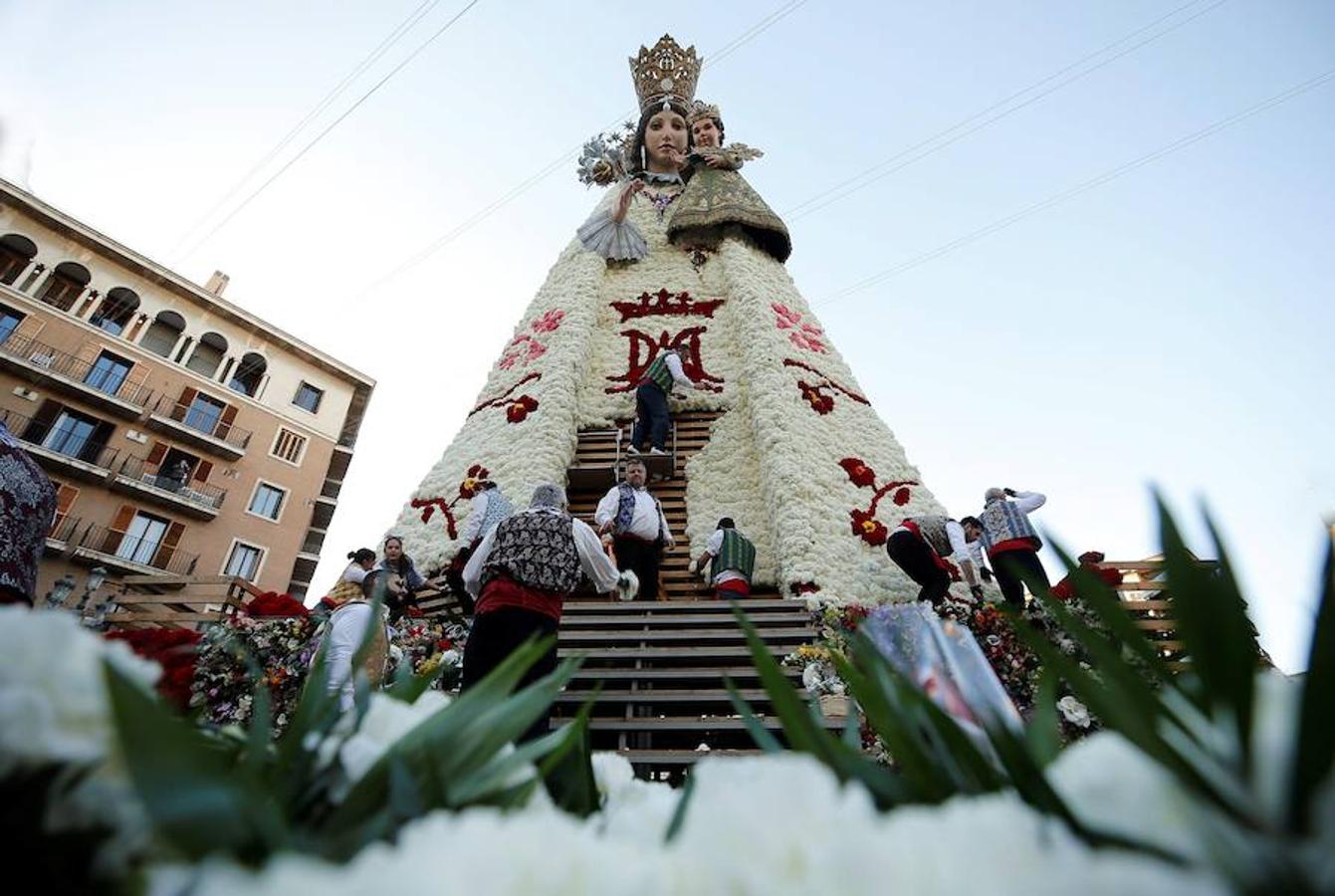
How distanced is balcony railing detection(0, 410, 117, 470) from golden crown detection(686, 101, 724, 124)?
821 inches

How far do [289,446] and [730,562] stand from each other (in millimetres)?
25187

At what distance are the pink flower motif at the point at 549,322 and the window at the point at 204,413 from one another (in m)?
19.6

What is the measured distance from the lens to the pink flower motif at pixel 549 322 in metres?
10.7

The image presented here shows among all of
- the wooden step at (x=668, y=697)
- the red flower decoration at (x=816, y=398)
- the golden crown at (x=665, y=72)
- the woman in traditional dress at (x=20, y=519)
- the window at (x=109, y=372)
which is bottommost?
the wooden step at (x=668, y=697)

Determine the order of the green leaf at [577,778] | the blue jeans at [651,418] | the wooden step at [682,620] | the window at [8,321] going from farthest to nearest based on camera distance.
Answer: the window at [8,321] < the blue jeans at [651,418] < the wooden step at [682,620] < the green leaf at [577,778]

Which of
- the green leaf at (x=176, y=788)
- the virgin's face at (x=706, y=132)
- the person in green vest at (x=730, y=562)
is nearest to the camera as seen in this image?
the green leaf at (x=176, y=788)

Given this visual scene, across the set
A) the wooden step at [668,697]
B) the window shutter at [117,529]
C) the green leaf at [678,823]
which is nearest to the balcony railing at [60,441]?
the window shutter at [117,529]

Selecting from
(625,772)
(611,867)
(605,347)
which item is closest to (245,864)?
(611,867)

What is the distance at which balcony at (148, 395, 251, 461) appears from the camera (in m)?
23.0

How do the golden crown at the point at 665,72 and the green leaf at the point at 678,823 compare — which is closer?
the green leaf at the point at 678,823

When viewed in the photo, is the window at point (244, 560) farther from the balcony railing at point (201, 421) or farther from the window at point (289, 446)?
the window at point (289, 446)

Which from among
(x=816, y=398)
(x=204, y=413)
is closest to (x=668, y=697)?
(x=816, y=398)

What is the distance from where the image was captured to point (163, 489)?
72.5 ft

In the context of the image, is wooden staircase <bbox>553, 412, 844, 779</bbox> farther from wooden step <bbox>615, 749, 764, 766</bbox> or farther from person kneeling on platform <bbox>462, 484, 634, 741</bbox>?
person kneeling on platform <bbox>462, 484, 634, 741</bbox>
